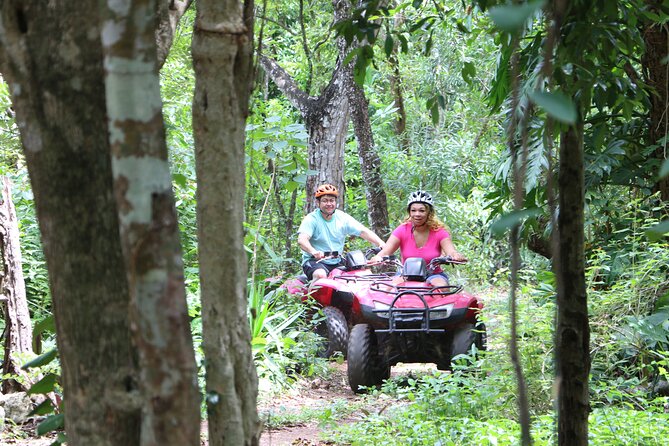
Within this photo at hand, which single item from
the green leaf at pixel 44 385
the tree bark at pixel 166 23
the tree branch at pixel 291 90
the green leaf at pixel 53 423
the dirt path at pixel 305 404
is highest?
the tree branch at pixel 291 90

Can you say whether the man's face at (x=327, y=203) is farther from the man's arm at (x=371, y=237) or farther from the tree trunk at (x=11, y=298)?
the tree trunk at (x=11, y=298)

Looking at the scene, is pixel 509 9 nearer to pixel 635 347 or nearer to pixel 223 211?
pixel 223 211

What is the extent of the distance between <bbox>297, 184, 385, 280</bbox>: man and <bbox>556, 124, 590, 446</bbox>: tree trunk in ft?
24.0

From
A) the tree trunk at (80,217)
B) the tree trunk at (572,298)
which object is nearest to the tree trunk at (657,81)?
the tree trunk at (572,298)

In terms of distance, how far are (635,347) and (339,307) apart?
388cm

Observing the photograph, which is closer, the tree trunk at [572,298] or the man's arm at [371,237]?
the tree trunk at [572,298]

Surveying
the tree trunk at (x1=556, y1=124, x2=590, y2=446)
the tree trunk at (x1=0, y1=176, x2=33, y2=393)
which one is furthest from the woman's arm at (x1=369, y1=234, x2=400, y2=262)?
the tree trunk at (x1=556, y1=124, x2=590, y2=446)

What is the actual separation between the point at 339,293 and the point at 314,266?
27.1 inches

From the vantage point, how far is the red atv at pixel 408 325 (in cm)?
805

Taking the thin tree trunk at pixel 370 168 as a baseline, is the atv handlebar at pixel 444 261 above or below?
below

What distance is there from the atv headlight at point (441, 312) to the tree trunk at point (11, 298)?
12.0 ft

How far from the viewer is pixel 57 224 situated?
183 centimetres

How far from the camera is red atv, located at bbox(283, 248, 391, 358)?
915 centimetres

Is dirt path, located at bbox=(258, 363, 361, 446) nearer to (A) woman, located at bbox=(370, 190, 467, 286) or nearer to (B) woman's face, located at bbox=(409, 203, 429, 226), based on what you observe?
(A) woman, located at bbox=(370, 190, 467, 286)
